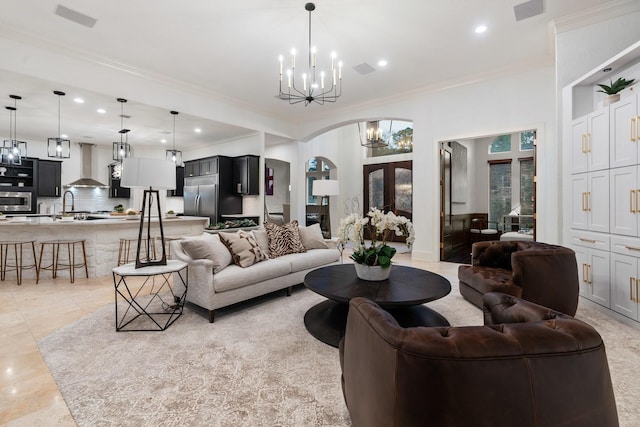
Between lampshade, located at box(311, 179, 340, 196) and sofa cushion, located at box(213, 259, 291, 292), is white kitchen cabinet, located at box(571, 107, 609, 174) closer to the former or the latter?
sofa cushion, located at box(213, 259, 291, 292)

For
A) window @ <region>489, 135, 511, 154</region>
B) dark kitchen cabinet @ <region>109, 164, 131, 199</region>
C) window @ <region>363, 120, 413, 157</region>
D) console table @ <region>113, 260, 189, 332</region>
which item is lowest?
console table @ <region>113, 260, 189, 332</region>

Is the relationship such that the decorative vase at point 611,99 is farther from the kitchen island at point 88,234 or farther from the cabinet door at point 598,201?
the kitchen island at point 88,234

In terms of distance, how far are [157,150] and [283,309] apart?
7.65 metres

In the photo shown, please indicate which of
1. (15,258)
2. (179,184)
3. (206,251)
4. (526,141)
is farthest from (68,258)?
(526,141)

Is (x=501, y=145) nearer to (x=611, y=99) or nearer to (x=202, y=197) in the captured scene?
(x=611, y=99)

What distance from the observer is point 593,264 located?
124 inches

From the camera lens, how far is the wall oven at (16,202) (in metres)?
7.16

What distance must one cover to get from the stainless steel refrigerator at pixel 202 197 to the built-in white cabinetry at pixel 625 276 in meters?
6.65

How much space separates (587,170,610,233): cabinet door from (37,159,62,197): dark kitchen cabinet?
1078 centimetres

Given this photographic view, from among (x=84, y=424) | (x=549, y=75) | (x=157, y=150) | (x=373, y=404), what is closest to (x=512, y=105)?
(x=549, y=75)

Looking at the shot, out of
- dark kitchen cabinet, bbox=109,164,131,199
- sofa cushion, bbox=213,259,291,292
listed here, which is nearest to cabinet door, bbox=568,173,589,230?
sofa cushion, bbox=213,259,291,292

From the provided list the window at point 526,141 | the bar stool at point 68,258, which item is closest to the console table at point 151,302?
the bar stool at point 68,258

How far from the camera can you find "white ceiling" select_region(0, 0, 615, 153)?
11.0 ft

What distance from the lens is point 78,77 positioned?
4.23 m
